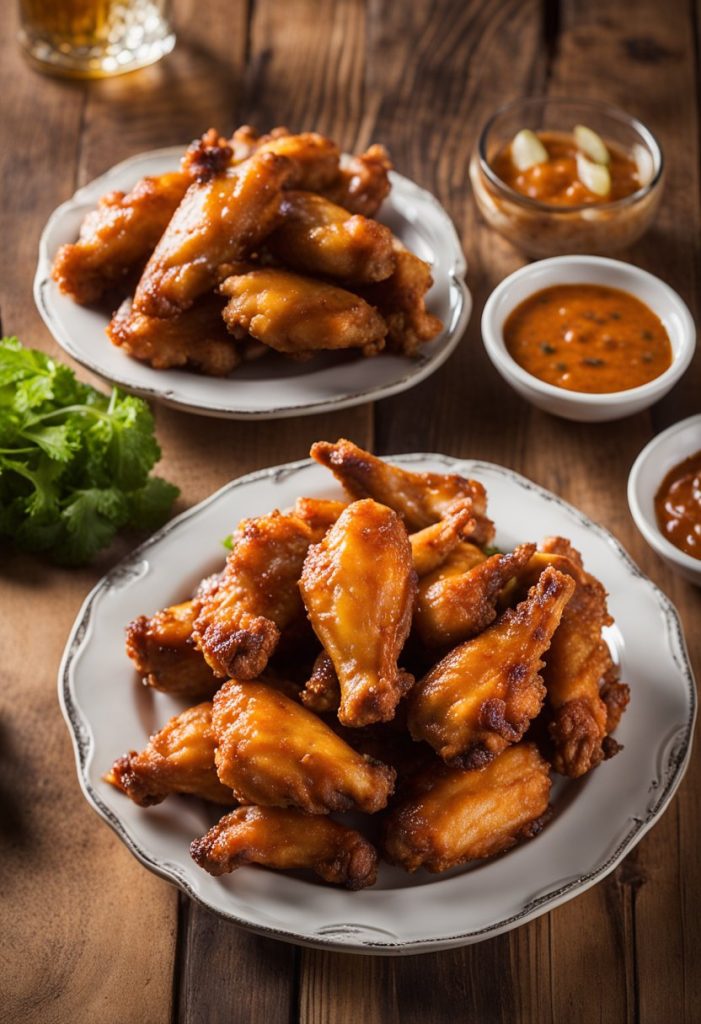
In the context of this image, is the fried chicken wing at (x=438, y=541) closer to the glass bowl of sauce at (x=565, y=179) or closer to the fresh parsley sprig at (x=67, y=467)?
the fresh parsley sprig at (x=67, y=467)

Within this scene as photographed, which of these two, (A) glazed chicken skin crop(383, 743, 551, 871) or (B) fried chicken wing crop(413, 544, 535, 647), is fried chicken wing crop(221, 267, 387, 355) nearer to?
(B) fried chicken wing crop(413, 544, 535, 647)

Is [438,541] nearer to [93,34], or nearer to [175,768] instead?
[175,768]

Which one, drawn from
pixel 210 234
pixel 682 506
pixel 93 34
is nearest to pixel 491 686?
pixel 682 506

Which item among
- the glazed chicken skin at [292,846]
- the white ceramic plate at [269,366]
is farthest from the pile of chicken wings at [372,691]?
the white ceramic plate at [269,366]

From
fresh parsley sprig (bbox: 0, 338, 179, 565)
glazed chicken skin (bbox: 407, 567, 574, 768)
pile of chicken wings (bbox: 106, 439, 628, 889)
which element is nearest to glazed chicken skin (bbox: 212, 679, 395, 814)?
pile of chicken wings (bbox: 106, 439, 628, 889)

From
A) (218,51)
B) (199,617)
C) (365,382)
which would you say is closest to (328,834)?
(199,617)

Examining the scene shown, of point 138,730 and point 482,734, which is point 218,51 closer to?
point 138,730

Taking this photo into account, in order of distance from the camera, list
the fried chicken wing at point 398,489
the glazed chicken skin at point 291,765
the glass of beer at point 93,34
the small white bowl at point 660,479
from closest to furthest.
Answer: the glazed chicken skin at point 291,765
the fried chicken wing at point 398,489
the small white bowl at point 660,479
the glass of beer at point 93,34
